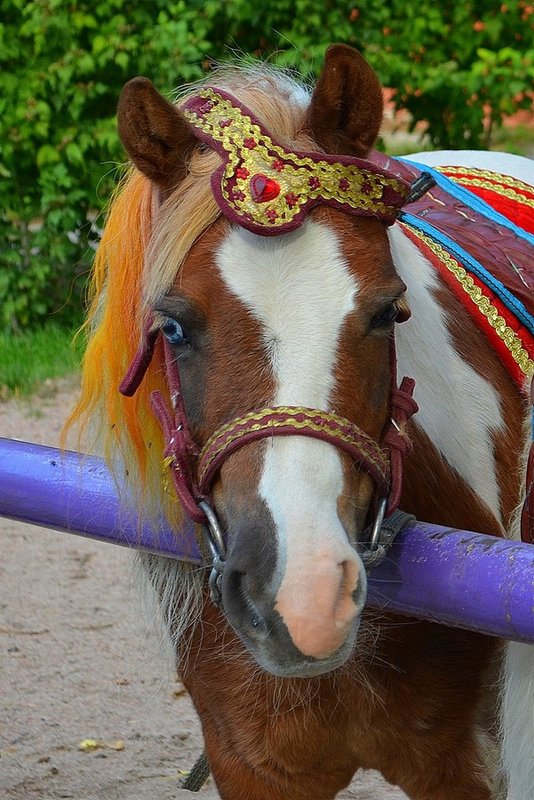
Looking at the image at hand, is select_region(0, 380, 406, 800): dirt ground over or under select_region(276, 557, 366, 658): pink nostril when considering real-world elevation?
under

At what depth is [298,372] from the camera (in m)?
1.64

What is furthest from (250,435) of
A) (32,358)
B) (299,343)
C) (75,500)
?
(32,358)

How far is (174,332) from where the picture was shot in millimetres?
1772

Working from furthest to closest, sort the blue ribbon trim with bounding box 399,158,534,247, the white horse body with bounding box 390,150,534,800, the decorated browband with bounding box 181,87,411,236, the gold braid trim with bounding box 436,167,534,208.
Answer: the gold braid trim with bounding box 436,167,534,208 → the blue ribbon trim with bounding box 399,158,534,247 → the white horse body with bounding box 390,150,534,800 → the decorated browband with bounding box 181,87,411,236

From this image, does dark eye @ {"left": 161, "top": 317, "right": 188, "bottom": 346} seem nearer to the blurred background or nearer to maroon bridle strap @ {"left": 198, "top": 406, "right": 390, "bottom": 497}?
maroon bridle strap @ {"left": 198, "top": 406, "right": 390, "bottom": 497}

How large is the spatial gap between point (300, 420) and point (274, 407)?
1.9 inches

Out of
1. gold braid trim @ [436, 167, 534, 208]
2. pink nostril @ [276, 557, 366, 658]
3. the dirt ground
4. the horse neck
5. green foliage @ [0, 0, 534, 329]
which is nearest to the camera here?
pink nostril @ [276, 557, 366, 658]

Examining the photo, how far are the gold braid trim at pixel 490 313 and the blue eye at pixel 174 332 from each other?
0.69 m

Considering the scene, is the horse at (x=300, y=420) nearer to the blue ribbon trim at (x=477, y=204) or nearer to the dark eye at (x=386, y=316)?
the dark eye at (x=386, y=316)

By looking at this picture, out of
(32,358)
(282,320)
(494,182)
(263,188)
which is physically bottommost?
(32,358)

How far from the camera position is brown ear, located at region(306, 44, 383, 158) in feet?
5.89

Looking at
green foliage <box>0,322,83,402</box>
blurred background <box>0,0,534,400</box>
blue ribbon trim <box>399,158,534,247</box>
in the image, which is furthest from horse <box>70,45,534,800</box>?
blurred background <box>0,0,534,400</box>

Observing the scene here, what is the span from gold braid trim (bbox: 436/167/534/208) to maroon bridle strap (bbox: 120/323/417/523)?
1223mm

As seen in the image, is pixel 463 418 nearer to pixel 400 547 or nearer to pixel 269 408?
pixel 400 547
